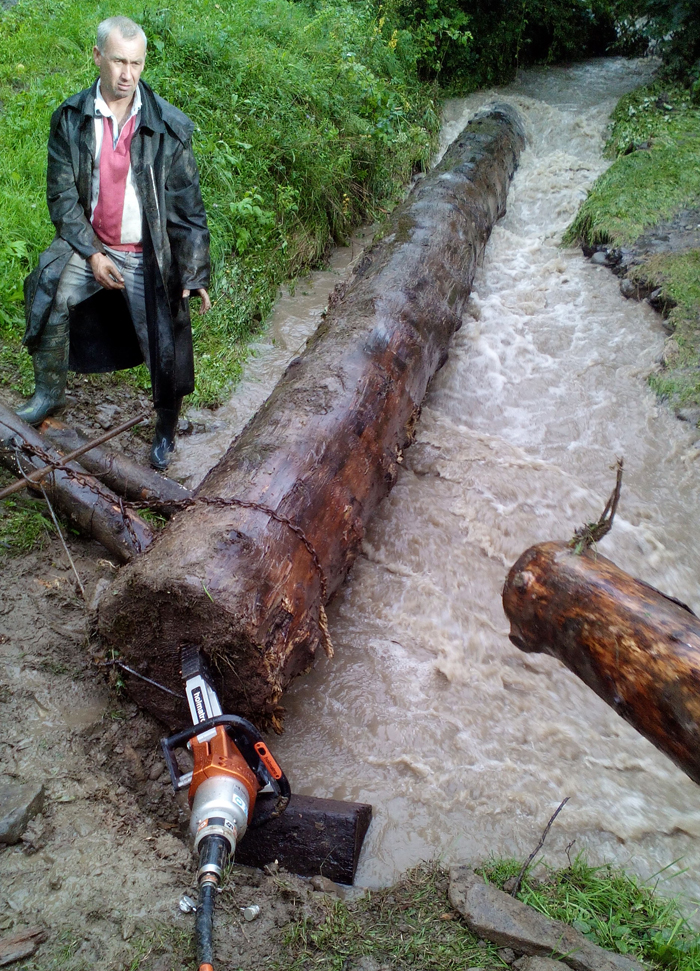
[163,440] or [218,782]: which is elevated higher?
[163,440]

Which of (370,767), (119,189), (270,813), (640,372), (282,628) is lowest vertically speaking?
(370,767)

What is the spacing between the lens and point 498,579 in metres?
3.91

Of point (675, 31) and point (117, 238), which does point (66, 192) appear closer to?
point (117, 238)

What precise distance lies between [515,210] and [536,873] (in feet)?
22.9

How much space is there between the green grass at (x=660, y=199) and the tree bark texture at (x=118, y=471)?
3.69m

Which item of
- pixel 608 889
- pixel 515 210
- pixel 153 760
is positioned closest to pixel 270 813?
pixel 153 760

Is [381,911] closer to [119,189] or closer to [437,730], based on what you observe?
[437,730]

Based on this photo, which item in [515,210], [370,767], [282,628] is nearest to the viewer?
[282,628]

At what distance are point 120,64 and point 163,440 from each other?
1964mm

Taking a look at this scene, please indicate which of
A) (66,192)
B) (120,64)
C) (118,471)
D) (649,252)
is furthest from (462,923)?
(649,252)

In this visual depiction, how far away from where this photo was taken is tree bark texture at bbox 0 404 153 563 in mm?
3408

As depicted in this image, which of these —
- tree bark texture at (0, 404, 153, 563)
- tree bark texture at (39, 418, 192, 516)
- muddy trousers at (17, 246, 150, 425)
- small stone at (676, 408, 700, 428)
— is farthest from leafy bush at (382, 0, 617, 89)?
tree bark texture at (0, 404, 153, 563)

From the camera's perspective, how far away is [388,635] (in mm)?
3531

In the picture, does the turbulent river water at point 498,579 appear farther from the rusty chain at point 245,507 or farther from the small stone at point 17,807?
the small stone at point 17,807
